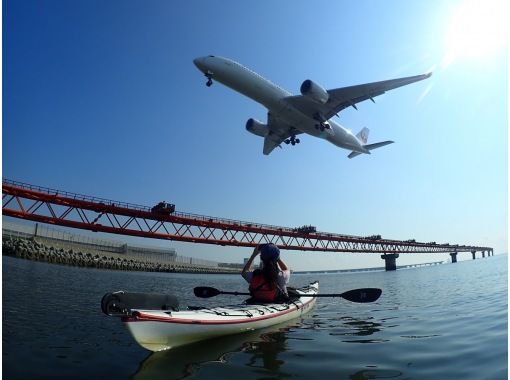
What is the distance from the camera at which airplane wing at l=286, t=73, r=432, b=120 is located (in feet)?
107

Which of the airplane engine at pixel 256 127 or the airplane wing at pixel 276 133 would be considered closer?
the airplane wing at pixel 276 133

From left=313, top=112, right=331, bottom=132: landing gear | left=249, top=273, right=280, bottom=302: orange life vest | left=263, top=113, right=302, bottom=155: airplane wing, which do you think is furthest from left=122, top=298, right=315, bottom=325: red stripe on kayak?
left=263, top=113, right=302, bottom=155: airplane wing

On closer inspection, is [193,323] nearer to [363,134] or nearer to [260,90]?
[260,90]

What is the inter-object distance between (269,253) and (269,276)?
1151 mm

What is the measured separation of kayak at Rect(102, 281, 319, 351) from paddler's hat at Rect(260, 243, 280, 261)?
175 centimetres

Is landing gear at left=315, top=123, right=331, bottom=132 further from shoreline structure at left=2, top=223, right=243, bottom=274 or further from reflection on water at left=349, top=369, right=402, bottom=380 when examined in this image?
shoreline structure at left=2, top=223, right=243, bottom=274

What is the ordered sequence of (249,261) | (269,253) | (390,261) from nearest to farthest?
(269,253) < (249,261) < (390,261)

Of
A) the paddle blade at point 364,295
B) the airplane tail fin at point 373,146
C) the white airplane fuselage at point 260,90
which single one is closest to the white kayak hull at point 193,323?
the paddle blade at point 364,295

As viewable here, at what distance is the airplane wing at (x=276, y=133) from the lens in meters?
41.6

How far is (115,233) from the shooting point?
46344 millimetres

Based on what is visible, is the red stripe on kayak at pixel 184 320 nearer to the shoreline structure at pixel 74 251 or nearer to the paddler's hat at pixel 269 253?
the paddler's hat at pixel 269 253

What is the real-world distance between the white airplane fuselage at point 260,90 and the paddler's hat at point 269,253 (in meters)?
25.2

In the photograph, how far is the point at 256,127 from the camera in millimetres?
43375

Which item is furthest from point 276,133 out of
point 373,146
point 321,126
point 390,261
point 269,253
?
point 390,261
